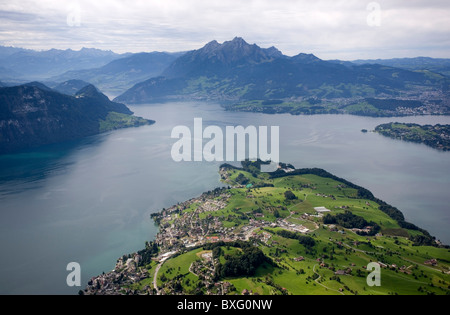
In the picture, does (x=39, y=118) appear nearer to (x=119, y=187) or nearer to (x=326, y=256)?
(x=119, y=187)

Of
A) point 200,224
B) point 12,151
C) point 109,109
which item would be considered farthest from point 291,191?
point 109,109

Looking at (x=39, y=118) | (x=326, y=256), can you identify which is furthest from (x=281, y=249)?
(x=39, y=118)

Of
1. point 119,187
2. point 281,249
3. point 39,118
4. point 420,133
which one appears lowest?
point 281,249

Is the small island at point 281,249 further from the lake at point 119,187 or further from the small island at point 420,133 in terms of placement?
the small island at point 420,133

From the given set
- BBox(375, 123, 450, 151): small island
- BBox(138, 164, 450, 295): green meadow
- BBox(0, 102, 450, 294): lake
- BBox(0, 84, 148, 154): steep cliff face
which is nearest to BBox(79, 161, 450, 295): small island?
BBox(138, 164, 450, 295): green meadow

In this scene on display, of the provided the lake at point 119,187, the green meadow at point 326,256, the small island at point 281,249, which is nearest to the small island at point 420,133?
the lake at point 119,187

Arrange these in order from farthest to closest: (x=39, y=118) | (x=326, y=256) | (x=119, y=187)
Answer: (x=39, y=118) → (x=119, y=187) → (x=326, y=256)
